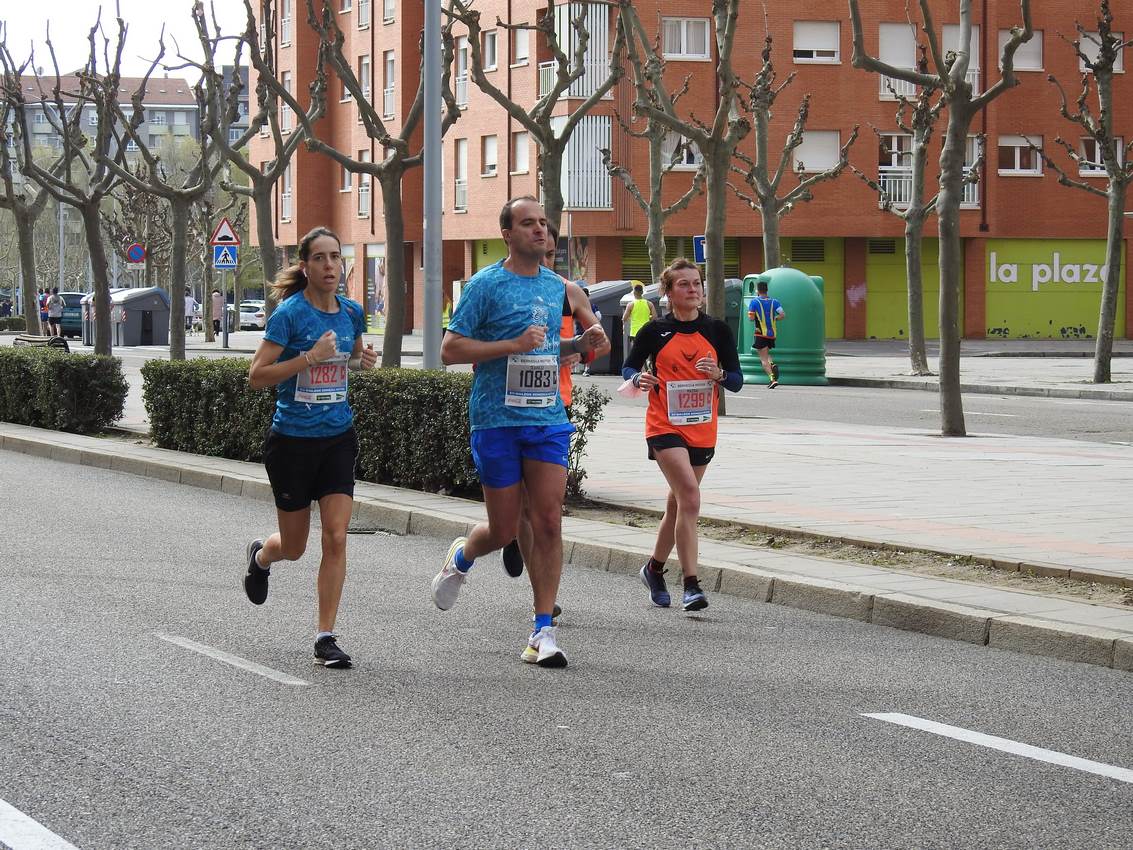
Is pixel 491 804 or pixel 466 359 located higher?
pixel 466 359

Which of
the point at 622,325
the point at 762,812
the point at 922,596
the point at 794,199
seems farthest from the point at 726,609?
the point at 794,199

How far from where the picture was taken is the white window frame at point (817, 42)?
181ft

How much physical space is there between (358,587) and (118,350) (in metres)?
45.5

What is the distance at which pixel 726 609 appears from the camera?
905cm

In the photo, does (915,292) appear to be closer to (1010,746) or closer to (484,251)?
(1010,746)

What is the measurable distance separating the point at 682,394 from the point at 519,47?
50063 mm

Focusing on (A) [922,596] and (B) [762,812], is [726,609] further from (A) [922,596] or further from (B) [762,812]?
(B) [762,812]

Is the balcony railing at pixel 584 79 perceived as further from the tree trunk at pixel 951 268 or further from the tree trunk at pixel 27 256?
Result: the tree trunk at pixel 951 268

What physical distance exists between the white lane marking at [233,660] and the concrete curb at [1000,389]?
20.8 m

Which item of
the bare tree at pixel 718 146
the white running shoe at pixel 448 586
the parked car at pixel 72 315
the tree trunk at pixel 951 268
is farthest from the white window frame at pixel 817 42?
the white running shoe at pixel 448 586

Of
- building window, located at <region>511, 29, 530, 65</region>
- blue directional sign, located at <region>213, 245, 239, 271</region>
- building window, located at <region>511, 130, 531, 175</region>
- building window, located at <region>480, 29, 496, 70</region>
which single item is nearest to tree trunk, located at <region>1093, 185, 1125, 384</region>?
blue directional sign, located at <region>213, 245, 239, 271</region>

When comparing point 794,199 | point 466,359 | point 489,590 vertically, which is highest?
point 794,199

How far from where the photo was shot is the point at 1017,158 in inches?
2247

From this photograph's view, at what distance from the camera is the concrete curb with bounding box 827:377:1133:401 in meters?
27.6
